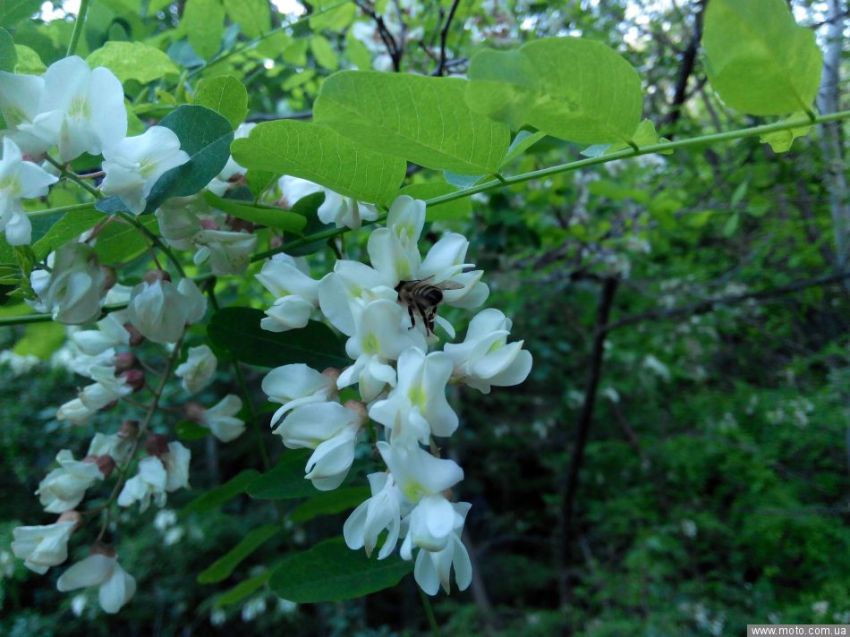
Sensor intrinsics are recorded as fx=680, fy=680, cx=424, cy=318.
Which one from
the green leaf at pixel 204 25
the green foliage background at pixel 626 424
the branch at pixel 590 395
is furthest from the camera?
the branch at pixel 590 395

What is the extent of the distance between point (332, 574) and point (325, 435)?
0.19 meters

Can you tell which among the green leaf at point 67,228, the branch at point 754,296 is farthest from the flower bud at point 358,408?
the branch at point 754,296

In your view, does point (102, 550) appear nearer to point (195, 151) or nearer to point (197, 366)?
point (197, 366)

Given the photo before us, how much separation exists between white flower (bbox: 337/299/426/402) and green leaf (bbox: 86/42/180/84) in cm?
36

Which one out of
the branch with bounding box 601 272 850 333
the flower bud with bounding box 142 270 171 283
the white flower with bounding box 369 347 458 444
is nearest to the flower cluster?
the white flower with bounding box 369 347 458 444

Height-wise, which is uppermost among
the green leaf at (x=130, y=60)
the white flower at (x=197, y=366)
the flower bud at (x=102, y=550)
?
the green leaf at (x=130, y=60)

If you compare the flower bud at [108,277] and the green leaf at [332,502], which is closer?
the flower bud at [108,277]

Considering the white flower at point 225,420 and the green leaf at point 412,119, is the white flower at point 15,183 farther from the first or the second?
the white flower at point 225,420

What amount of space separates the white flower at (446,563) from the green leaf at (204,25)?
0.67 metres

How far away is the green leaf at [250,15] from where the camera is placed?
88cm

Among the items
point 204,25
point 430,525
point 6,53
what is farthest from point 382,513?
point 204,25

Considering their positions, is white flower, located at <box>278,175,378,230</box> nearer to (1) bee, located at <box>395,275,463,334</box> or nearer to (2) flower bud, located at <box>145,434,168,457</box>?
(1) bee, located at <box>395,275,463,334</box>

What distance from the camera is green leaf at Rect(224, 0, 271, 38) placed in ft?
2.89

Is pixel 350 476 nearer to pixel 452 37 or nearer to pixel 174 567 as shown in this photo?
pixel 452 37
